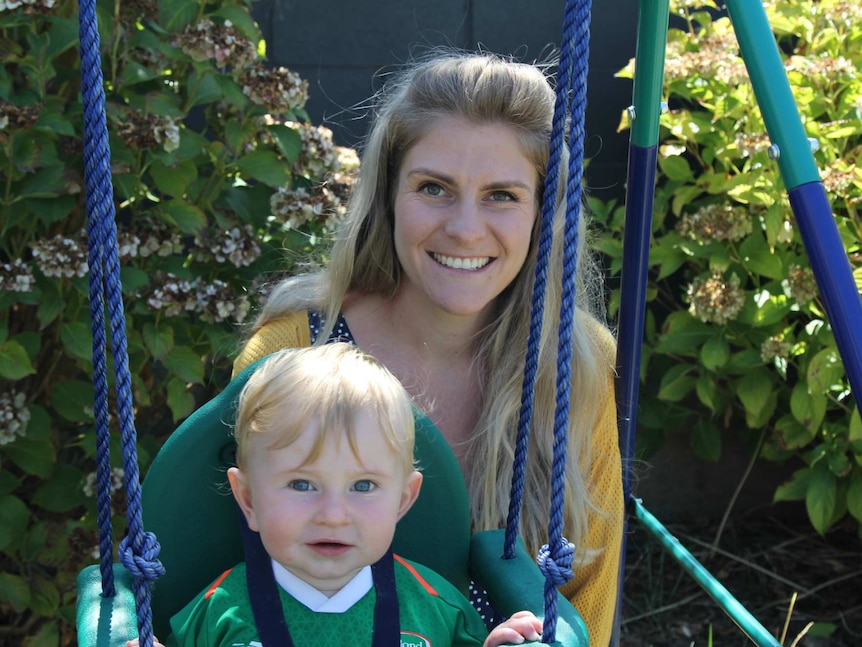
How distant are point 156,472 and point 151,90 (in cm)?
128

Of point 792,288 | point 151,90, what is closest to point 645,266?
point 792,288

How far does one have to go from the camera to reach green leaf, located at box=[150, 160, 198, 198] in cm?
Result: 246

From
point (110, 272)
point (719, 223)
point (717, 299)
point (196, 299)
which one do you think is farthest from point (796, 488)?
point (110, 272)

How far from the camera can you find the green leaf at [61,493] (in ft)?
8.45

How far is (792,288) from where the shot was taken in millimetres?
2816

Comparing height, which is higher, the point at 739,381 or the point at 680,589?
the point at 739,381

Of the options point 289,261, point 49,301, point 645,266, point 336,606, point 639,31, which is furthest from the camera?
point 289,261

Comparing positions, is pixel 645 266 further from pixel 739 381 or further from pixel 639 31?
pixel 739 381

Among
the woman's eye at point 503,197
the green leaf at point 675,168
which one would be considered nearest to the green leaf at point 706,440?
the green leaf at point 675,168

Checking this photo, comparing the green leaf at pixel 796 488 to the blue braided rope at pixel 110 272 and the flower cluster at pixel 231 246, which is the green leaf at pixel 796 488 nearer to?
the flower cluster at pixel 231 246

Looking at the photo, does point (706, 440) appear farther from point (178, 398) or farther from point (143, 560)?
point (143, 560)

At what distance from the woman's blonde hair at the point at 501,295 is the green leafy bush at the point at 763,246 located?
908mm

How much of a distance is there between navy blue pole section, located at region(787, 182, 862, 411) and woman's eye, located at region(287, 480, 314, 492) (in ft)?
2.66

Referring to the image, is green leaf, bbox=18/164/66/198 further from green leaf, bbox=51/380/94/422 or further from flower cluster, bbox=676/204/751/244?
flower cluster, bbox=676/204/751/244
